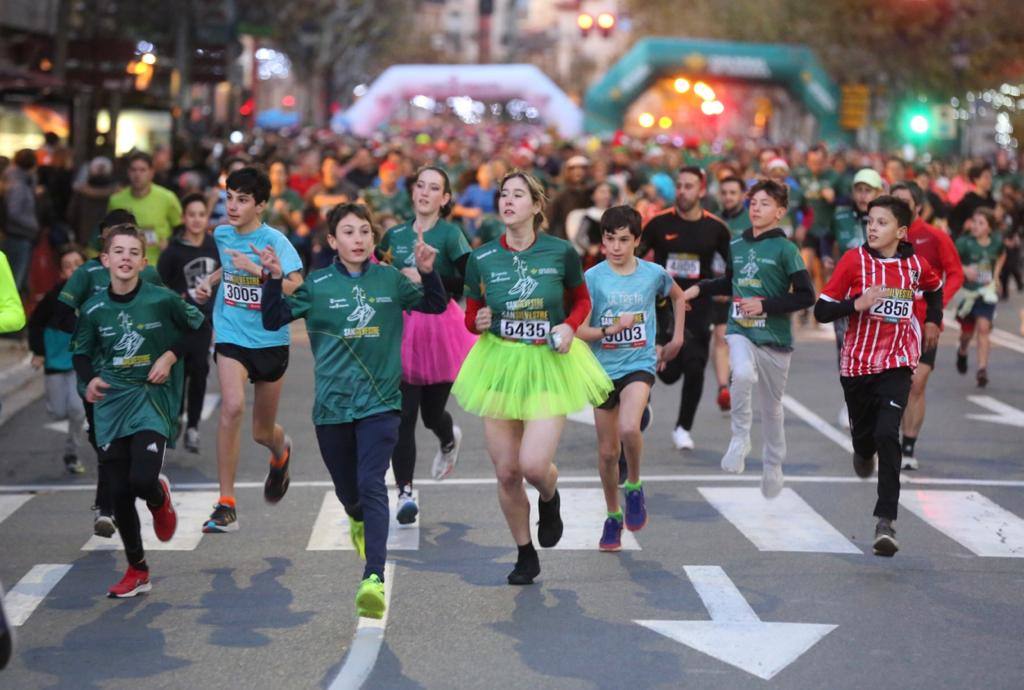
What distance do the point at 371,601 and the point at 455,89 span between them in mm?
72957

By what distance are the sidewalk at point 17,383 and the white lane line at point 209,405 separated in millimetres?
1433

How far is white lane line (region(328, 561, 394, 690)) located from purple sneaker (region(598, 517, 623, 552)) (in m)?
1.56

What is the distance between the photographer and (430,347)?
10648 mm

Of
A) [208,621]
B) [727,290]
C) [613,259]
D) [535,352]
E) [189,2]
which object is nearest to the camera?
[208,621]

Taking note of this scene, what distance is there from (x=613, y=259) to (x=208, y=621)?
9.26 feet

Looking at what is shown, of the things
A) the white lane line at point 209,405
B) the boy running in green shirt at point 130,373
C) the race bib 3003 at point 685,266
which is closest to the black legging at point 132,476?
the boy running in green shirt at point 130,373

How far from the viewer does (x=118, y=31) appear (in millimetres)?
50312

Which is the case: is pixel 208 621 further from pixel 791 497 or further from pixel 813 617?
pixel 791 497

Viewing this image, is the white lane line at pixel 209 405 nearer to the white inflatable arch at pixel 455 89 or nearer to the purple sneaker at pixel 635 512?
the purple sneaker at pixel 635 512

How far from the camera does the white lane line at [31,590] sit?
854 cm

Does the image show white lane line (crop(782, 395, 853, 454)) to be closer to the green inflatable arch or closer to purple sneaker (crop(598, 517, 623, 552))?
purple sneaker (crop(598, 517, 623, 552))

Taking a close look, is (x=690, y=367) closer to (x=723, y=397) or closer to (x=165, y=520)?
(x=723, y=397)

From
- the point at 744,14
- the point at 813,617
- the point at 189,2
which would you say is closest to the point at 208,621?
the point at 813,617

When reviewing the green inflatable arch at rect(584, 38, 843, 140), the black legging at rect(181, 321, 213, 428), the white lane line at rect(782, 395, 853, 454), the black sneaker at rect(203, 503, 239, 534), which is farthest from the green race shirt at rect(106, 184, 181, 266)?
the green inflatable arch at rect(584, 38, 843, 140)
